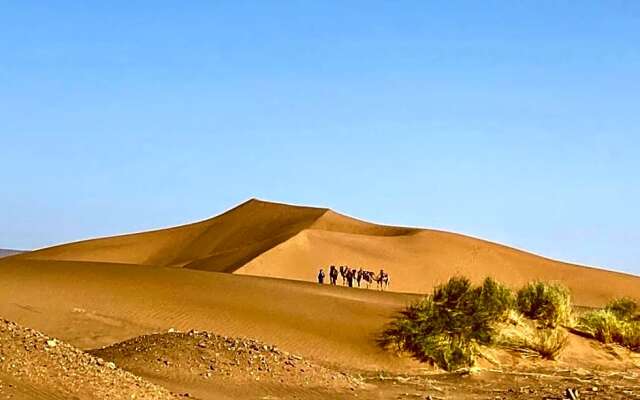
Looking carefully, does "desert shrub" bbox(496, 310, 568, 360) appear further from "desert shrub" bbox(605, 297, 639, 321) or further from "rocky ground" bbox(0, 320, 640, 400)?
"desert shrub" bbox(605, 297, 639, 321)

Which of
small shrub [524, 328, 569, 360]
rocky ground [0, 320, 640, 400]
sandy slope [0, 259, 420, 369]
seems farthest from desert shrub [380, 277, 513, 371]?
small shrub [524, 328, 569, 360]

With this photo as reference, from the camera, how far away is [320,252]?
58875 mm

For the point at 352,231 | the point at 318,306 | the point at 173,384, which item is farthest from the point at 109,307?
the point at 352,231

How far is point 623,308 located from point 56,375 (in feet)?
67.7

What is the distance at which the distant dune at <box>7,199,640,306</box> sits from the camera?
187 feet

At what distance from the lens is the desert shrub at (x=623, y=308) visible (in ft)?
94.9

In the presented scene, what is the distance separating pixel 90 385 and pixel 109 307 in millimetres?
11429

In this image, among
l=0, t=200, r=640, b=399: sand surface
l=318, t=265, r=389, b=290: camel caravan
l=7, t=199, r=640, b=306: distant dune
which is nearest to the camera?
l=0, t=200, r=640, b=399: sand surface

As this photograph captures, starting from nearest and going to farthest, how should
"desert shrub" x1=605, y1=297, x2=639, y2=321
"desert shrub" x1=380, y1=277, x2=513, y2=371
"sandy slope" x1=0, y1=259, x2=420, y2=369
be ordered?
"desert shrub" x1=380, y1=277, x2=513, y2=371
"sandy slope" x1=0, y1=259, x2=420, y2=369
"desert shrub" x1=605, y1=297, x2=639, y2=321

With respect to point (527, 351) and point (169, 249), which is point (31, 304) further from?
point (169, 249)

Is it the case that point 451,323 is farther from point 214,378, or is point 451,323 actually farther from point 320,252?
point 320,252

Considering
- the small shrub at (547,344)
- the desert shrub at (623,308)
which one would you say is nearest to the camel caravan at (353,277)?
the desert shrub at (623,308)

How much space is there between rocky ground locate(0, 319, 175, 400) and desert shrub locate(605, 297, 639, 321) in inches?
712

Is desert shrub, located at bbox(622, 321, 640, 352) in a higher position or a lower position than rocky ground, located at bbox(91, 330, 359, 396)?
higher
